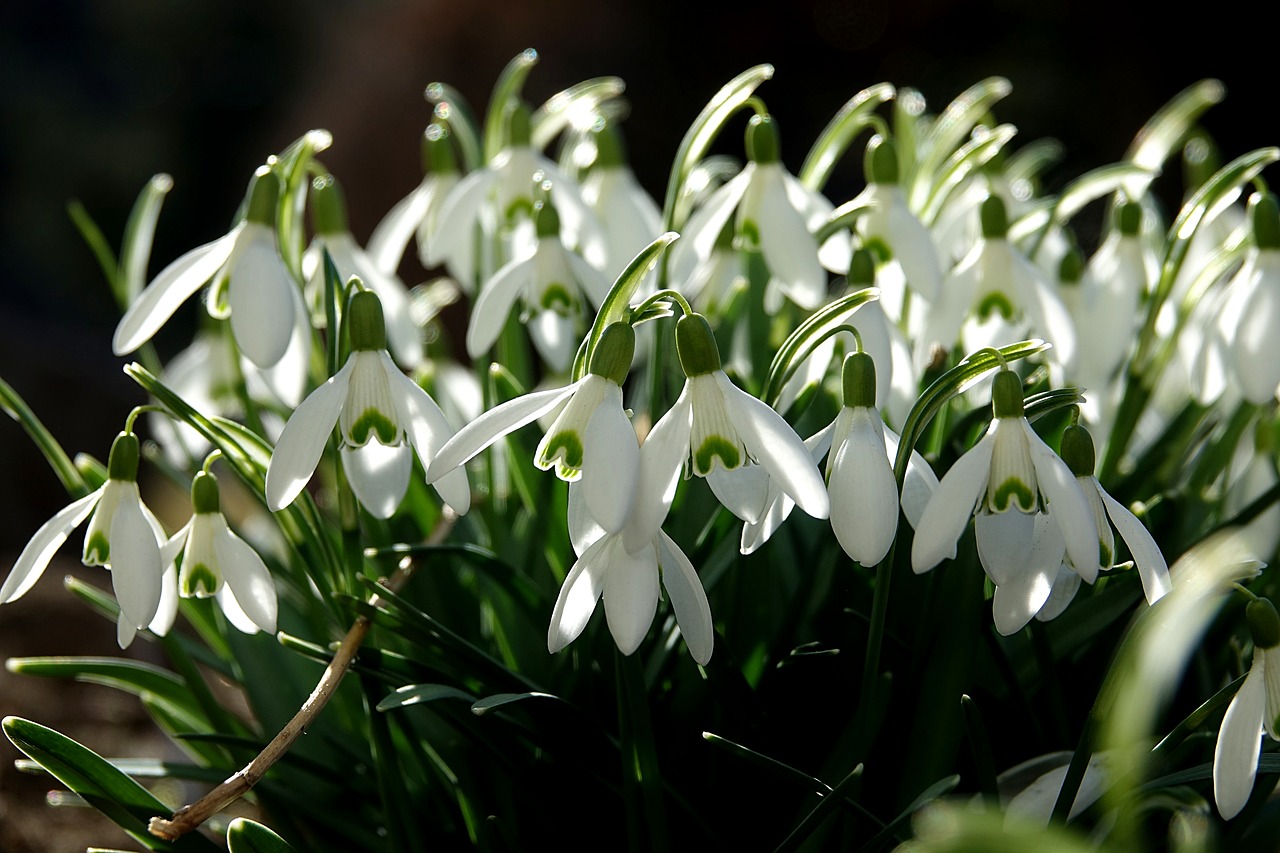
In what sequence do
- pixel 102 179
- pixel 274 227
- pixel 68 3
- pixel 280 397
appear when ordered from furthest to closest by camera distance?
pixel 68 3 → pixel 102 179 → pixel 280 397 → pixel 274 227

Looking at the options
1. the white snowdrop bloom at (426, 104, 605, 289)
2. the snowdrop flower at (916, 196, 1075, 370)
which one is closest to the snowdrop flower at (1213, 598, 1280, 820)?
the snowdrop flower at (916, 196, 1075, 370)

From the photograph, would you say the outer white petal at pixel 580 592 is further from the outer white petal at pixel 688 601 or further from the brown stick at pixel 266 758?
the brown stick at pixel 266 758

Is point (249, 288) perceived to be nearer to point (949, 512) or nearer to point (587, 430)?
point (587, 430)

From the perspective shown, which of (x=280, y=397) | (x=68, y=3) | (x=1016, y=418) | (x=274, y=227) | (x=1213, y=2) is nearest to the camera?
(x=1016, y=418)

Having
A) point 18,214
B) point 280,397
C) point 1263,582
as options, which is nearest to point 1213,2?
point 1263,582

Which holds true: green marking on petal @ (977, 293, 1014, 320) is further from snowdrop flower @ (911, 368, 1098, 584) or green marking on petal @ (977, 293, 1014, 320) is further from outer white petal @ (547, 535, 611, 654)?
outer white petal @ (547, 535, 611, 654)

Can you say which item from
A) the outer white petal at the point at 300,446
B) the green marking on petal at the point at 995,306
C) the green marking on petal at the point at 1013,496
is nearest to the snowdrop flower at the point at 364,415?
the outer white petal at the point at 300,446

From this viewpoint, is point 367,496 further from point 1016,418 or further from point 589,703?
point 1016,418
